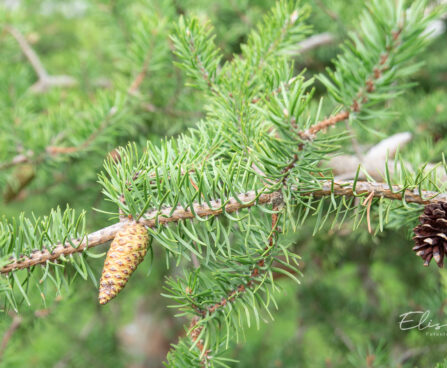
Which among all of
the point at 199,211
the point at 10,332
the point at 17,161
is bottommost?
the point at 10,332

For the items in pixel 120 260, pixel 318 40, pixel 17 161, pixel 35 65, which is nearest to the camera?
pixel 120 260

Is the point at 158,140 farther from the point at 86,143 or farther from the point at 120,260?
the point at 120,260

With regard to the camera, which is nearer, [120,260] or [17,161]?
[120,260]

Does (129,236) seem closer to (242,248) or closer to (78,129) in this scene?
(242,248)

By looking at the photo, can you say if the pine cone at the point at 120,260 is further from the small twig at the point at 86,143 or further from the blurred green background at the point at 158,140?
the small twig at the point at 86,143

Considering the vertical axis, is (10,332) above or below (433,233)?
below

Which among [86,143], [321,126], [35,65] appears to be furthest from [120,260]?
[35,65]

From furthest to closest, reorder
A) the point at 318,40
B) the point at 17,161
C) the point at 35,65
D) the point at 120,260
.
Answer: the point at 35,65 < the point at 318,40 < the point at 17,161 < the point at 120,260
